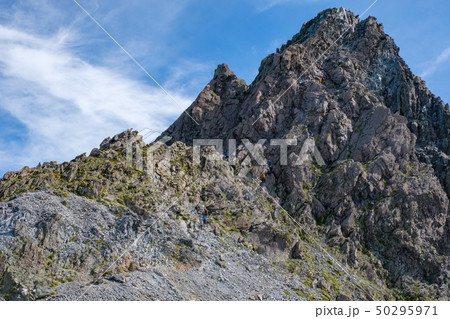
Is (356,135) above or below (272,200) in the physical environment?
above

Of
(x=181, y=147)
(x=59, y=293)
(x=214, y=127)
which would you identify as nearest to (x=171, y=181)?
(x=181, y=147)

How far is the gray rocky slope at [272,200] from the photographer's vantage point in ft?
165

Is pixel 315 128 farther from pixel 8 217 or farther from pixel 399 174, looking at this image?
pixel 8 217

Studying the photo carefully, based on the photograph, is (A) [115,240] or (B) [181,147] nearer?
(A) [115,240]

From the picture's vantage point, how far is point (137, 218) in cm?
5734

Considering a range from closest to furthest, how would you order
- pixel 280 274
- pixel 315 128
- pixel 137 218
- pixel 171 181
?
pixel 137 218, pixel 280 274, pixel 171 181, pixel 315 128

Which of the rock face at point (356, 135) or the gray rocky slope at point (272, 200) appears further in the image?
the rock face at point (356, 135)

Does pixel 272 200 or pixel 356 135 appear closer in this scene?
pixel 272 200

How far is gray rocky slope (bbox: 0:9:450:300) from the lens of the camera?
165 ft

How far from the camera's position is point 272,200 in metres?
78.2

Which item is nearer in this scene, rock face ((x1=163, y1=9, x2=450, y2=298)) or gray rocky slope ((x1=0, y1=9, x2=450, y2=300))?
gray rocky slope ((x1=0, y1=9, x2=450, y2=300))

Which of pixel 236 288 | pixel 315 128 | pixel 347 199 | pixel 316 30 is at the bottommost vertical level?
pixel 236 288

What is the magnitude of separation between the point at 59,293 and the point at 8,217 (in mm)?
11746

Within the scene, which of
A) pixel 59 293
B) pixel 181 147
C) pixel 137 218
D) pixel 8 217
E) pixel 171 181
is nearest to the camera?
pixel 59 293
